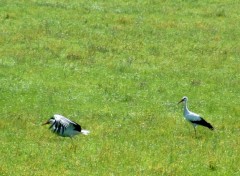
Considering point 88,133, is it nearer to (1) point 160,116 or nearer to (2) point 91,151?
(2) point 91,151

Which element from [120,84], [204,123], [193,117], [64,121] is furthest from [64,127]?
[120,84]

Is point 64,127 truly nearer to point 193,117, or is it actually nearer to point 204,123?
point 193,117

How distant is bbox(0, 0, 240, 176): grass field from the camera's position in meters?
21.5

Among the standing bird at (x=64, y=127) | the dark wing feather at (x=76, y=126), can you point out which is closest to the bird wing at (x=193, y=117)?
the standing bird at (x=64, y=127)

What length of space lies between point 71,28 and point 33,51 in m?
6.24

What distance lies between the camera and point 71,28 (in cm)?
4359

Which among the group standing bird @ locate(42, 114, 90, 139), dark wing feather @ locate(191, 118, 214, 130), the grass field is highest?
standing bird @ locate(42, 114, 90, 139)

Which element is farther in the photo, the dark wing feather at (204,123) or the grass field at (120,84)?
the dark wing feather at (204,123)

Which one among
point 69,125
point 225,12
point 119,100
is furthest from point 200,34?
point 69,125

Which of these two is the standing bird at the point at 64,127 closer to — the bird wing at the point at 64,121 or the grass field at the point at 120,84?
the bird wing at the point at 64,121

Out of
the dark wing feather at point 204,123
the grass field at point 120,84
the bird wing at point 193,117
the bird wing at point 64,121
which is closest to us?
the grass field at point 120,84

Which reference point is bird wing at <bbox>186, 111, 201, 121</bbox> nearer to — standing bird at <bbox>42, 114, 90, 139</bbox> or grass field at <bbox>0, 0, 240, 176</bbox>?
grass field at <bbox>0, 0, 240, 176</bbox>

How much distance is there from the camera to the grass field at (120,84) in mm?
21469

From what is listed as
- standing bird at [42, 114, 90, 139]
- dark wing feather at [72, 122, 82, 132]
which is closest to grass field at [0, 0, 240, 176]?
standing bird at [42, 114, 90, 139]
